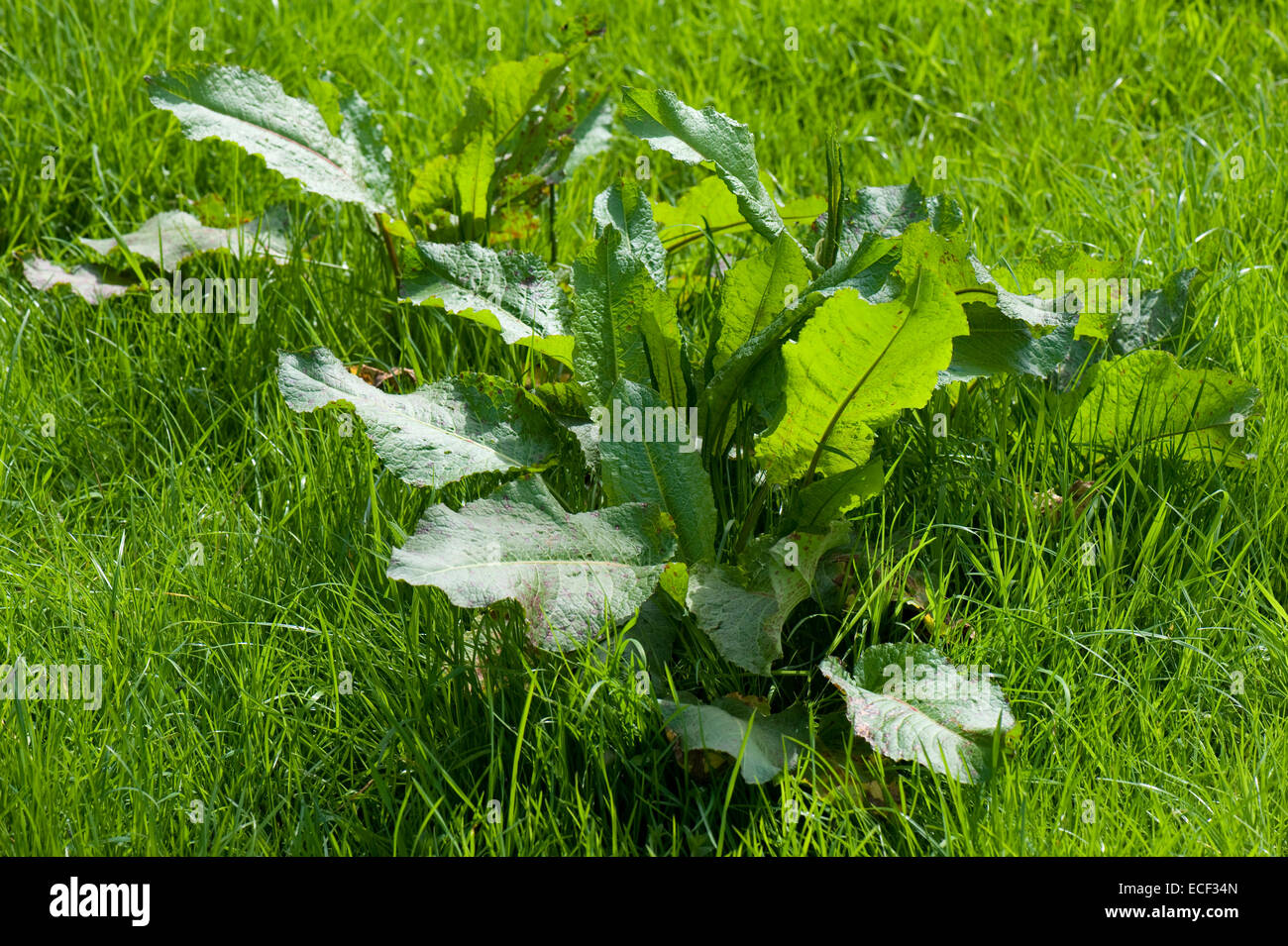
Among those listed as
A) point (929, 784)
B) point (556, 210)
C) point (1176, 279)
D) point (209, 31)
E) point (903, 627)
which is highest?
point (209, 31)

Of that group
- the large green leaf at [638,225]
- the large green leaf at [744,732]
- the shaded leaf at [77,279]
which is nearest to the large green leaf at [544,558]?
the large green leaf at [744,732]

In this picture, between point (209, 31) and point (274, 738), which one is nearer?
point (274, 738)

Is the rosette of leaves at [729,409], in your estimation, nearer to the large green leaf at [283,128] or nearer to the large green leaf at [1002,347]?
the large green leaf at [1002,347]

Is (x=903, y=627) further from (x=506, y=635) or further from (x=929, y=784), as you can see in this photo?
(x=506, y=635)

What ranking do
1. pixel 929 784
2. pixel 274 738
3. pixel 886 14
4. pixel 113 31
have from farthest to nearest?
pixel 886 14 < pixel 113 31 < pixel 274 738 < pixel 929 784

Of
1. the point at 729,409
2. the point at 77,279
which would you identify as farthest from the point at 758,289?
the point at 77,279

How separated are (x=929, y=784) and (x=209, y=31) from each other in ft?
10.8

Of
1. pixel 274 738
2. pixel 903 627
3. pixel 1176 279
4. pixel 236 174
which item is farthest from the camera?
pixel 236 174

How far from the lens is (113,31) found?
3.84 metres

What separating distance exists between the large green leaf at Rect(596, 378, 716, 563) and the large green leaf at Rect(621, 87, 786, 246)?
1.58 ft

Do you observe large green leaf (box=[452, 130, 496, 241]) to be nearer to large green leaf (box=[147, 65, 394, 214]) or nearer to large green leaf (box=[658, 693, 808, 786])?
large green leaf (box=[147, 65, 394, 214])

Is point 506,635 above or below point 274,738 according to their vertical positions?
above

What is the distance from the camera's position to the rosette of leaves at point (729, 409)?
189 cm

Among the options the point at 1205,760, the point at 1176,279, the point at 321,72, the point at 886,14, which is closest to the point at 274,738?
the point at 1205,760
